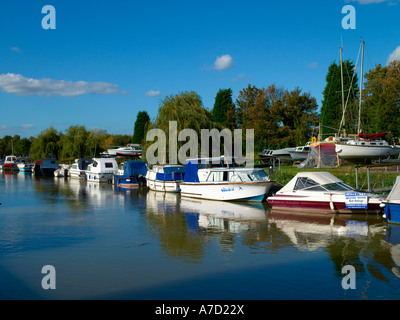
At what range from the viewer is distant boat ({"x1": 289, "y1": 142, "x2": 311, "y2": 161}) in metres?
48.7

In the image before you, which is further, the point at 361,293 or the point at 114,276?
the point at 114,276

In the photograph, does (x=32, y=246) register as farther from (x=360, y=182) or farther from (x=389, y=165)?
(x=389, y=165)

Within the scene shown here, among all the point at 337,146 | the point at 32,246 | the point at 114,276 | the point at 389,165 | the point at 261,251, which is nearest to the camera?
the point at 114,276

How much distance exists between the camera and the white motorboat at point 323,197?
2117 cm

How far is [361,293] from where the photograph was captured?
10.8 meters

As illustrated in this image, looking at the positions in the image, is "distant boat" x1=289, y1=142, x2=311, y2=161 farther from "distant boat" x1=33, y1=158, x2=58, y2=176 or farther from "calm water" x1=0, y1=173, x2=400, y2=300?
"distant boat" x1=33, y1=158, x2=58, y2=176

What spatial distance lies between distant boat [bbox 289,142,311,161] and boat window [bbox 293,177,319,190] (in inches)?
1009

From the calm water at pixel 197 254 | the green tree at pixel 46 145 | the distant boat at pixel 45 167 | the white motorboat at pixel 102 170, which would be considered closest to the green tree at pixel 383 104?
the calm water at pixel 197 254

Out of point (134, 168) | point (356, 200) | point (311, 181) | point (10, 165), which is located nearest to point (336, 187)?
point (311, 181)

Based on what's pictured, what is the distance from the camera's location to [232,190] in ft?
92.4

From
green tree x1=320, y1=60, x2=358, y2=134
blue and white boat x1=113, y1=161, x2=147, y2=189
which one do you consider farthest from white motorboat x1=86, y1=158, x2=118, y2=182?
green tree x1=320, y1=60, x2=358, y2=134
